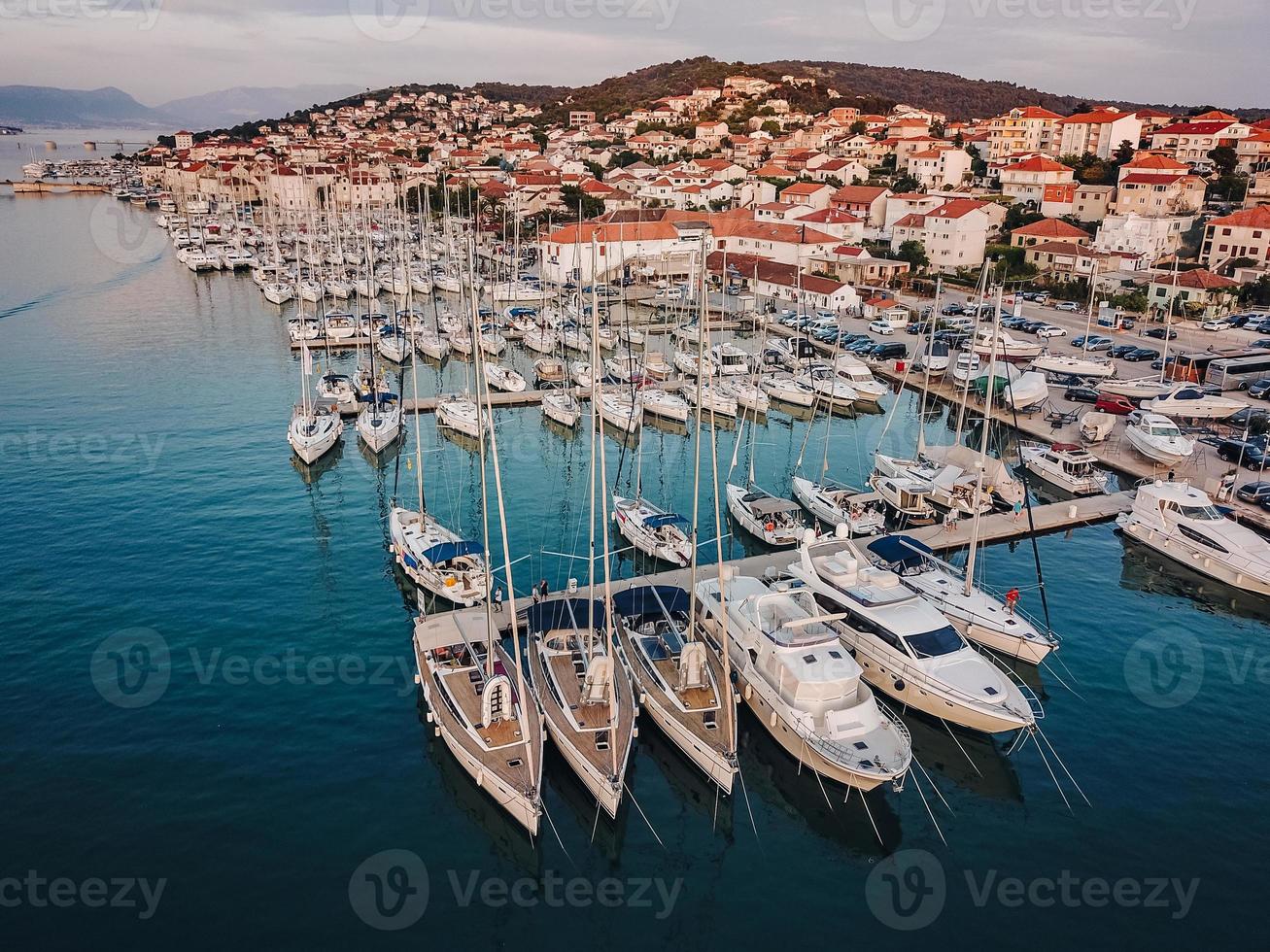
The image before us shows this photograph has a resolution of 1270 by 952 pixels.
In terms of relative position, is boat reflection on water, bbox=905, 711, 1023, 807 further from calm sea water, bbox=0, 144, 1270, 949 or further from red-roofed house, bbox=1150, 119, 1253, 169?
red-roofed house, bbox=1150, 119, 1253, 169

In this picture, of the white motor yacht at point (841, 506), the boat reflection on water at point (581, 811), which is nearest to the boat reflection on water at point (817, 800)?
the boat reflection on water at point (581, 811)

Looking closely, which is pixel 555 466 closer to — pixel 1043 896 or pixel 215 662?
pixel 215 662

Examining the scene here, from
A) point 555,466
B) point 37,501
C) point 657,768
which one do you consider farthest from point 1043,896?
point 37,501

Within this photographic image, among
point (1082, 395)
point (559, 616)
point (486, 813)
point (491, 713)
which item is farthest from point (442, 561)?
point (1082, 395)

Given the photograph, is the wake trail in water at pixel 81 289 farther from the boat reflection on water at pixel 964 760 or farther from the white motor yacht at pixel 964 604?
the boat reflection on water at pixel 964 760

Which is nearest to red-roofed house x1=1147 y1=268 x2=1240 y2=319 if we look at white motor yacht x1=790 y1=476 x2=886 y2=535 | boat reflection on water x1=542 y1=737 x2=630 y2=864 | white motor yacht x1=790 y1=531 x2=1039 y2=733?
white motor yacht x1=790 y1=476 x2=886 y2=535
